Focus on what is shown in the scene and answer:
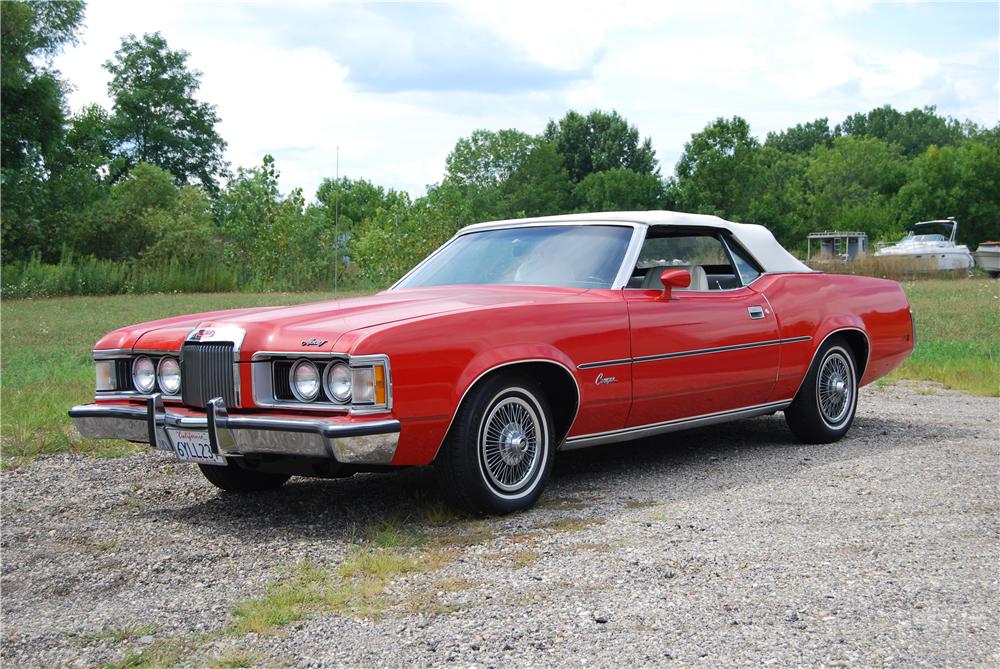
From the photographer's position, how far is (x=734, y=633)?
3.32 metres

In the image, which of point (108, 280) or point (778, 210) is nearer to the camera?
point (108, 280)

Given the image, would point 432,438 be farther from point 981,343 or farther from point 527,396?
point 981,343

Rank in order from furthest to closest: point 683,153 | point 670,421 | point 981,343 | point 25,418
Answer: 1. point 683,153
2. point 981,343
3. point 25,418
4. point 670,421

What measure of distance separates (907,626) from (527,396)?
211 cm

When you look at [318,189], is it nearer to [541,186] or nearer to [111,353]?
[541,186]

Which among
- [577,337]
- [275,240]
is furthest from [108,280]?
[577,337]

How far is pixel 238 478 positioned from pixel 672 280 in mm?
2592

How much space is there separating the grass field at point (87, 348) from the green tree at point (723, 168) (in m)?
37.0

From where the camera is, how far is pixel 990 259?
38.2 meters

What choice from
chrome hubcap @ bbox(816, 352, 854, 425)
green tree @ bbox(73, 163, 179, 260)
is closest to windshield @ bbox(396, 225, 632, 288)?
chrome hubcap @ bbox(816, 352, 854, 425)

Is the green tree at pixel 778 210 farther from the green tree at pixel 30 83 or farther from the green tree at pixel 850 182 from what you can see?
the green tree at pixel 30 83

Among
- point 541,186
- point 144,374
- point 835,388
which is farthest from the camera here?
point 541,186

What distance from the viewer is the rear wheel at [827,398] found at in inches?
268

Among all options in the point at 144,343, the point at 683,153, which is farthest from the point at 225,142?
the point at 144,343
